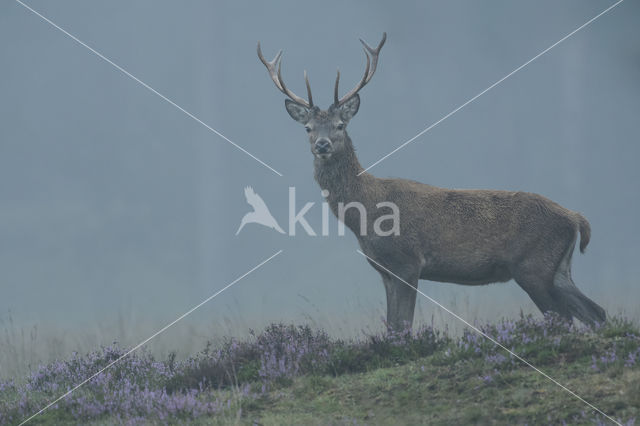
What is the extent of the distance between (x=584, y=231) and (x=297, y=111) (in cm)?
448

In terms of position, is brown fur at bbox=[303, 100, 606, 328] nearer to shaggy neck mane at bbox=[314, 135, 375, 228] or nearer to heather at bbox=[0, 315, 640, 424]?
shaggy neck mane at bbox=[314, 135, 375, 228]

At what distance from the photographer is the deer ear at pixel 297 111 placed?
1046cm

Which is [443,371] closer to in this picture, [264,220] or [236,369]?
[236,369]

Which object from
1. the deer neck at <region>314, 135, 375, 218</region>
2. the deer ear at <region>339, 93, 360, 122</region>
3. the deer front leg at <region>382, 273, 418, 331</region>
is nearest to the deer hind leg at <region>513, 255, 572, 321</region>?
the deer front leg at <region>382, 273, 418, 331</region>

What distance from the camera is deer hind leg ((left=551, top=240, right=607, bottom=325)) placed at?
9.36 m

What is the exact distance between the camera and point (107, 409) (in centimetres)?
803

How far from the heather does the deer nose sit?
2.48m

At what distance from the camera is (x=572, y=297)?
953 centimetres

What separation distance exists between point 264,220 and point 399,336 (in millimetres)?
3246

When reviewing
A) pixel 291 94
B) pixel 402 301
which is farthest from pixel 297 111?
pixel 402 301

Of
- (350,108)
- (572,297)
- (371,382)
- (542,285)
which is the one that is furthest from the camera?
(350,108)

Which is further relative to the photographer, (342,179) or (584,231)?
(342,179)

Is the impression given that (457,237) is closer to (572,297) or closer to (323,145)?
(572,297)

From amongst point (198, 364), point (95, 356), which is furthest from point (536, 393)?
point (95, 356)
